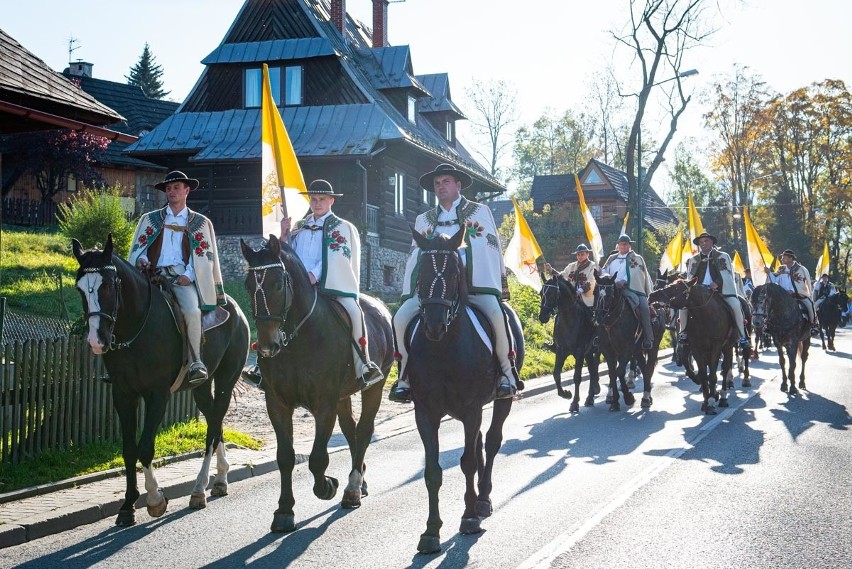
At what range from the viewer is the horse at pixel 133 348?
25.0ft

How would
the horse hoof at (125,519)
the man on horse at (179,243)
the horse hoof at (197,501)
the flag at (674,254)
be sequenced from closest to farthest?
1. the horse hoof at (125,519)
2. the horse hoof at (197,501)
3. the man on horse at (179,243)
4. the flag at (674,254)

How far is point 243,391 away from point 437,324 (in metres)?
9.37

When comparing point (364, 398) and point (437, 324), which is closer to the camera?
point (437, 324)

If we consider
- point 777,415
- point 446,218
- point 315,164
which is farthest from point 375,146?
point 446,218

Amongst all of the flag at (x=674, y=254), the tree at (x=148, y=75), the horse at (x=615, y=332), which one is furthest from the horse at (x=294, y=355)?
the tree at (x=148, y=75)

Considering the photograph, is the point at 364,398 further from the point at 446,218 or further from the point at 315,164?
the point at 315,164

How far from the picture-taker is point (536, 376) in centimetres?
2120

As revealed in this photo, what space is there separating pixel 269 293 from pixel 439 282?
1.30 metres

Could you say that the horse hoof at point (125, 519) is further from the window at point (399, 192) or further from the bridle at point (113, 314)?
the window at point (399, 192)

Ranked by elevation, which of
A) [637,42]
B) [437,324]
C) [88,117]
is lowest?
[437,324]

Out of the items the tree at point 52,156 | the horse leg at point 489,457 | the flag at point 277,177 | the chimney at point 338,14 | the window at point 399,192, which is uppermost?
the chimney at point 338,14

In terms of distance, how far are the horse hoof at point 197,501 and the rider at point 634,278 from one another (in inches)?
372

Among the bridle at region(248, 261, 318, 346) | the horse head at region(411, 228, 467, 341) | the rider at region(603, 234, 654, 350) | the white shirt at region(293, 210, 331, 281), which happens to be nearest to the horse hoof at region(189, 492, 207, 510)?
the bridle at region(248, 261, 318, 346)

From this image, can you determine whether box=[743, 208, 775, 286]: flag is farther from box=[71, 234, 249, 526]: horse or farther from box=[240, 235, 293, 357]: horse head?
box=[240, 235, 293, 357]: horse head
